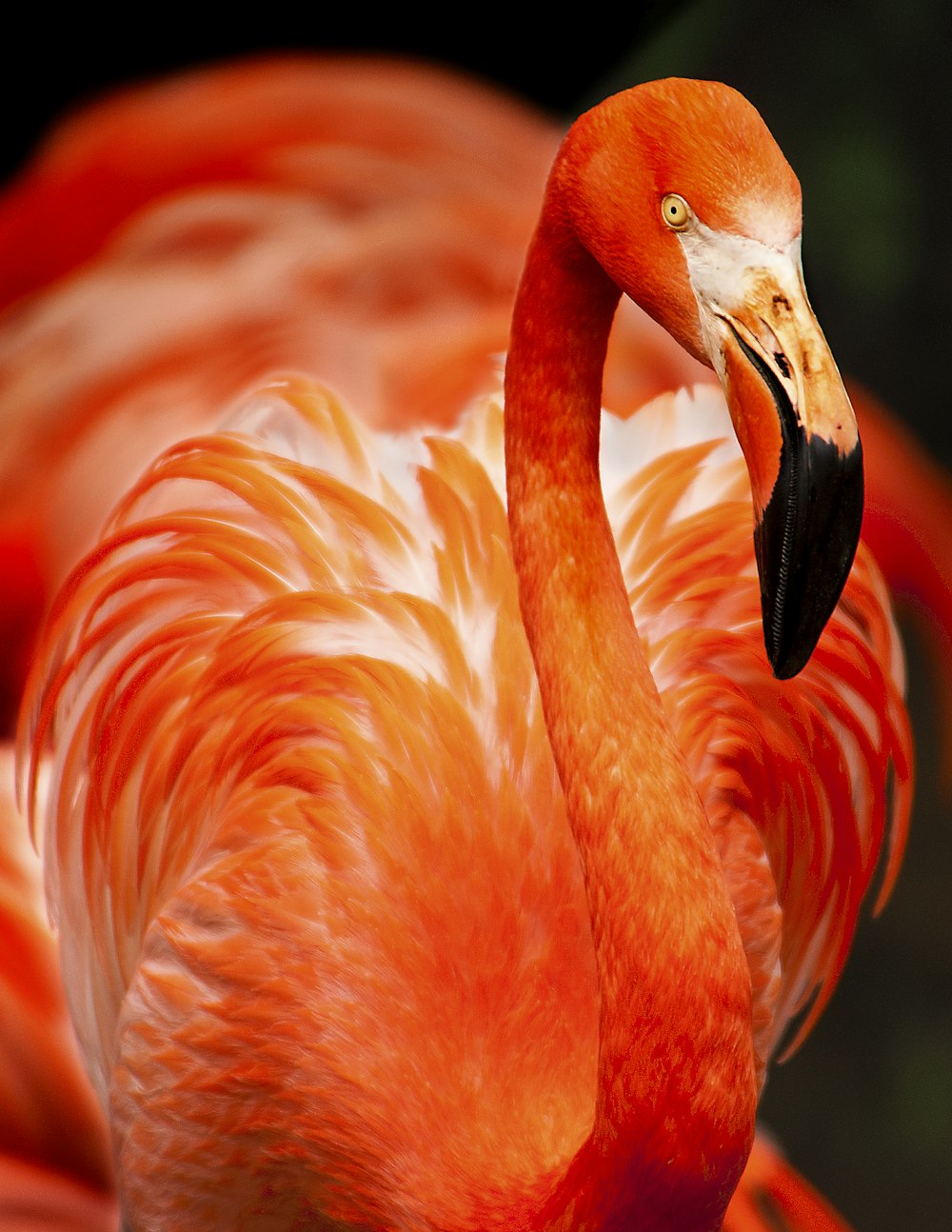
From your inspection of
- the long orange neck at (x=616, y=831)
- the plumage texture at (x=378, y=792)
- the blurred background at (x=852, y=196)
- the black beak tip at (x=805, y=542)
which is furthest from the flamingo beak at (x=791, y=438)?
the blurred background at (x=852, y=196)

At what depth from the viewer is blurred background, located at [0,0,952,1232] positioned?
1.60m

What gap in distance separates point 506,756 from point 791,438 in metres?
0.45

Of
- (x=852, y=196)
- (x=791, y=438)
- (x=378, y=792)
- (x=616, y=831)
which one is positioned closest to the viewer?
(x=791, y=438)

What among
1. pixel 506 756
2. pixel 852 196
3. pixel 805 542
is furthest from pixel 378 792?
pixel 852 196

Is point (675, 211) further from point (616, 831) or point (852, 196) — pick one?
point (852, 196)

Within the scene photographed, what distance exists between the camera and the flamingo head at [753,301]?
68 centimetres

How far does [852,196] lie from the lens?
2074 mm

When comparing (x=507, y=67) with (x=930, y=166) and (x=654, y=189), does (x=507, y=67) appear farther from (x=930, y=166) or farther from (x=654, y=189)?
(x=654, y=189)

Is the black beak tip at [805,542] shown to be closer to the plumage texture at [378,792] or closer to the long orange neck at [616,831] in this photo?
the long orange neck at [616,831]

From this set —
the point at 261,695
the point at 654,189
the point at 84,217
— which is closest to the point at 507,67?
the point at 84,217

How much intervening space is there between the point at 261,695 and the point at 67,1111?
0.53m

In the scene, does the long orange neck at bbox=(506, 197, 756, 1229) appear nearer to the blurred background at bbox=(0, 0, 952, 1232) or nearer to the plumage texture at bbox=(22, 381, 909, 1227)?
the plumage texture at bbox=(22, 381, 909, 1227)

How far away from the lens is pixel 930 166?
211 cm

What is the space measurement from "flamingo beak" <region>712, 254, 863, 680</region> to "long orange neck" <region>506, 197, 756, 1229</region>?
0.51ft
